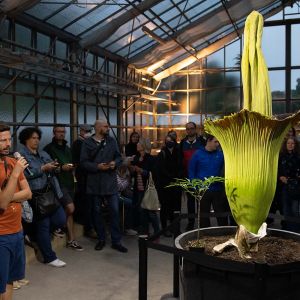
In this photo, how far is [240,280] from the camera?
1.75 metres

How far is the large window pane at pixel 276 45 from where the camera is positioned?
12.1m

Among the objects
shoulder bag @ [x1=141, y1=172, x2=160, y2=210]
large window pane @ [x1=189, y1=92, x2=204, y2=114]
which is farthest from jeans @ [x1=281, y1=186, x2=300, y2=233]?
large window pane @ [x1=189, y1=92, x2=204, y2=114]

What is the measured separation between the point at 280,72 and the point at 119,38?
5.78 meters

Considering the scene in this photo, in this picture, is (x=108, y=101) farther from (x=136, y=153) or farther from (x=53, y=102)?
(x=136, y=153)

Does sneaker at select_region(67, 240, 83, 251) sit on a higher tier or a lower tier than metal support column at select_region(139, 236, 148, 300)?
lower

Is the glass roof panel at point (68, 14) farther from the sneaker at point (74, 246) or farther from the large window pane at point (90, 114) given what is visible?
the sneaker at point (74, 246)

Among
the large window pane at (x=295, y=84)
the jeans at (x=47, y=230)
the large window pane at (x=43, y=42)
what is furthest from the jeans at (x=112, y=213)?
the large window pane at (x=295, y=84)

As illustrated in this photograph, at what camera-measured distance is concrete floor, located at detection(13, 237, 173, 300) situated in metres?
3.35

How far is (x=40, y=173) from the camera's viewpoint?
3.79 metres

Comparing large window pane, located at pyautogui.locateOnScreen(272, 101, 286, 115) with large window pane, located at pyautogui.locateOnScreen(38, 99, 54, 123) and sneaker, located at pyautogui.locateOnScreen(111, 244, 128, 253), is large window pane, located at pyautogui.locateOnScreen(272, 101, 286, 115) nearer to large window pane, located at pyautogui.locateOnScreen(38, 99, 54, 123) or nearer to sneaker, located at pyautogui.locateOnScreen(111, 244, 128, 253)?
large window pane, located at pyautogui.locateOnScreen(38, 99, 54, 123)

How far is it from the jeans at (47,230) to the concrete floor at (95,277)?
12 cm

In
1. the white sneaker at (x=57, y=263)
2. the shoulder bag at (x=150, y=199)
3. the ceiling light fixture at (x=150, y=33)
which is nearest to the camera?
the white sneaker at (x=57, y=263)

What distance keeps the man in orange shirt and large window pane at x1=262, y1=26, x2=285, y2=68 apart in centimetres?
1089

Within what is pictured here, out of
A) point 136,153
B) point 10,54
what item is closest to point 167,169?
point 136,153
